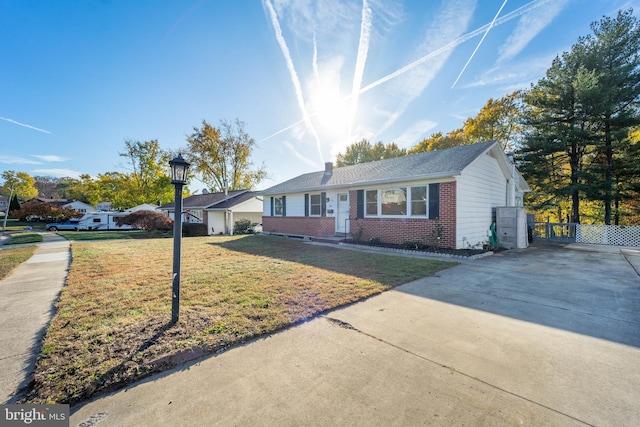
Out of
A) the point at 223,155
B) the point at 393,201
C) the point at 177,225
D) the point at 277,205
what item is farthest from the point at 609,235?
the point at 223,155

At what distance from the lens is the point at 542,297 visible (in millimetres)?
4328

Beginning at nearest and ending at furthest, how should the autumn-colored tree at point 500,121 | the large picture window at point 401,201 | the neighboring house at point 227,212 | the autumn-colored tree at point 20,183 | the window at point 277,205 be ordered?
the large picture window at point 401,201, the window at point 277,205, the neighboring house at point 227,212, the autumn-colored tree at point 500,121, the autumn-colored tree at point 20,183

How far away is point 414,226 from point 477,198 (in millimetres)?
2885

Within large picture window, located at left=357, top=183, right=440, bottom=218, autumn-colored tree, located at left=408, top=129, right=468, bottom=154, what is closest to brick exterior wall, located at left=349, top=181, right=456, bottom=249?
large picture window, located at left=357, top=183, right=440, bottom=218

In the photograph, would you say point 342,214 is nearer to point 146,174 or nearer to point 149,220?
point 149,220

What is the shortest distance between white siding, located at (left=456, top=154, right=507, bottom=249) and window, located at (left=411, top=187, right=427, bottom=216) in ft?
3.65

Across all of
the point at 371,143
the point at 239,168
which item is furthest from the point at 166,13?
the point at 371,143

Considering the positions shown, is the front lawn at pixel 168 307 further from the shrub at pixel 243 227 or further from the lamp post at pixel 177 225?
the shrub at pixel 243 227

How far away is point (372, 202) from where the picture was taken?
10.9 metres

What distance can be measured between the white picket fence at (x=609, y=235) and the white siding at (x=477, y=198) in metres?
4.75

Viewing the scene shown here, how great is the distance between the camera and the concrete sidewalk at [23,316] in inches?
87.4

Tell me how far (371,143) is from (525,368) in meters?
36.0

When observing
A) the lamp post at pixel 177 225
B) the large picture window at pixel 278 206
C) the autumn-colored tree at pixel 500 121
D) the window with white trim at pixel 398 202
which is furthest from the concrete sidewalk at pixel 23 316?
the autumn-colored tree at pixel 500 121

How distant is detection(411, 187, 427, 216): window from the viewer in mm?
9336
